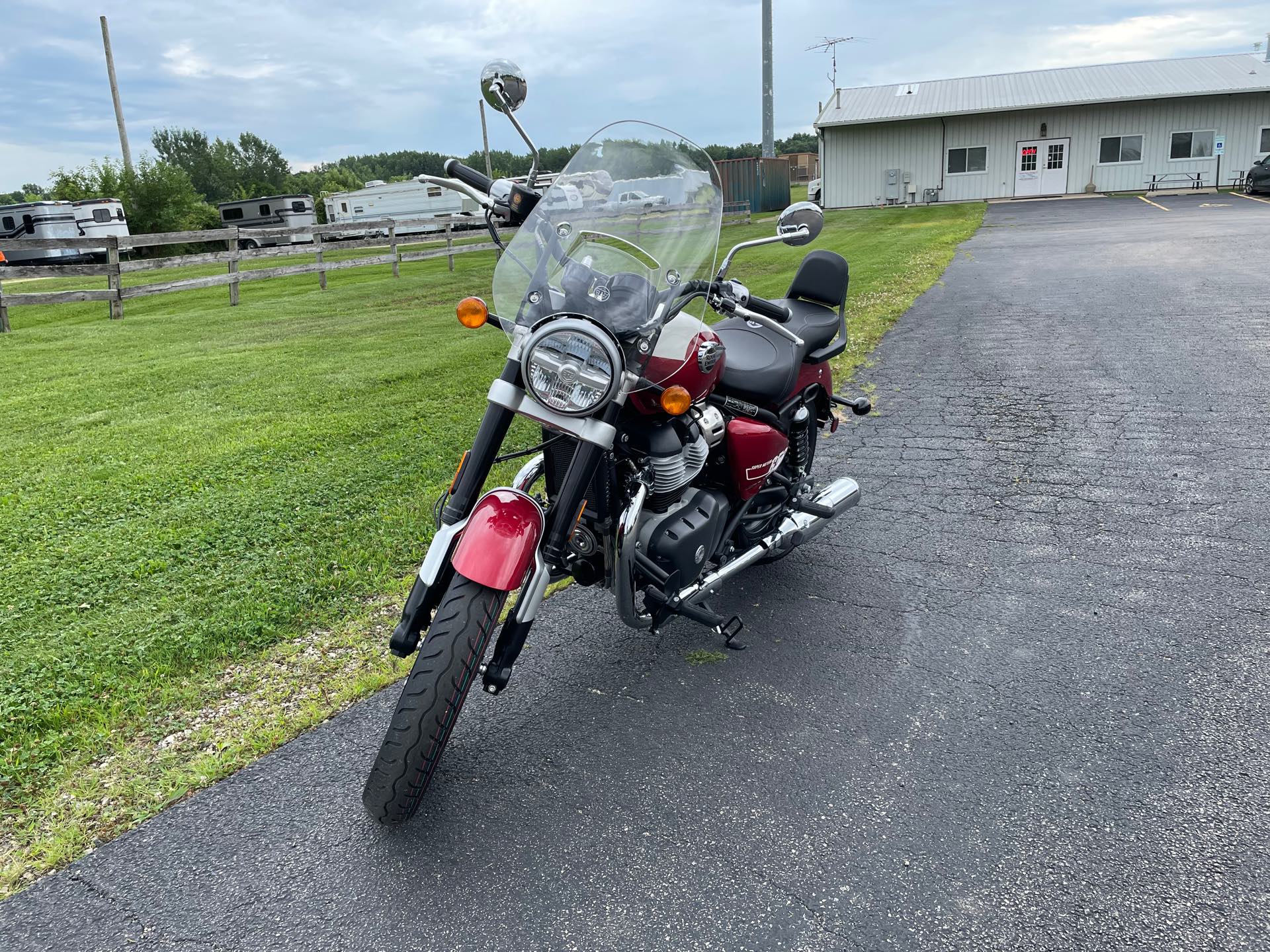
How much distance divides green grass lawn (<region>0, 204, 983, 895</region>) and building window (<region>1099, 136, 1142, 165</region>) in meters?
29.9

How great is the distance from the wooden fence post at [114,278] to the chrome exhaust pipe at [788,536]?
1329 cm

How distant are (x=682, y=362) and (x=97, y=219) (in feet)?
102

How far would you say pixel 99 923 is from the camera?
2.26 meters

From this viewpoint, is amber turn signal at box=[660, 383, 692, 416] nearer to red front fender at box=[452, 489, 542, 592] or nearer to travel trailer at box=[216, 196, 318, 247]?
red front fender at box=[452, 489, 542, 592]

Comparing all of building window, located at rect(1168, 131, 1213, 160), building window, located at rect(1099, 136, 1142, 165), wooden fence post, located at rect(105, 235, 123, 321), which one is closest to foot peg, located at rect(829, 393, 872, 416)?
wooden fence post, located at rect(105, 235, 123, 321)

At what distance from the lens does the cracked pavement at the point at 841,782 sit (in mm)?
2223

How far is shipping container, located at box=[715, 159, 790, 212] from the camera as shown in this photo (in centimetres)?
3525

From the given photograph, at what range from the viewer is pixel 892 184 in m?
35.4

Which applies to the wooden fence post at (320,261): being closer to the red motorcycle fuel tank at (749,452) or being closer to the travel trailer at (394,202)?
the red motorcycle fuel tank at (749,452)

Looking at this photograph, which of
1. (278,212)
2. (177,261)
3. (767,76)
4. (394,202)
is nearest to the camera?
(177,261)

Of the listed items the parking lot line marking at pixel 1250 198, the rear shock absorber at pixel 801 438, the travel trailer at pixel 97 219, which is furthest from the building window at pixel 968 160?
the rear shock absorber at pixel 801 438

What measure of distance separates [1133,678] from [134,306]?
17.8 meters

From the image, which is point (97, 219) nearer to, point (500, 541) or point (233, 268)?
point (233, 268)

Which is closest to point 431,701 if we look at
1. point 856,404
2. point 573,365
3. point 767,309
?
point 573,365
